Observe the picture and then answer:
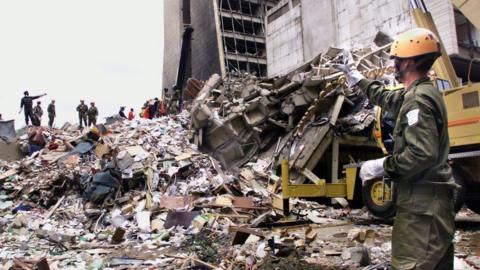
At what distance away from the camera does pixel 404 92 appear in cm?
208

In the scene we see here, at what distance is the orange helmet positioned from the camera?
6.65ft

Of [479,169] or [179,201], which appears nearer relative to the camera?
[479,169]

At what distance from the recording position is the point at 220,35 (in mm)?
33188

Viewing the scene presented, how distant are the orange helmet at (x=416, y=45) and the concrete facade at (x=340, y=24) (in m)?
18.1

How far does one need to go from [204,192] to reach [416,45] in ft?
24.1

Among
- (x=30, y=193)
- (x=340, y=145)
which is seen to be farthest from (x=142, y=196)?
(x=340, y=145)

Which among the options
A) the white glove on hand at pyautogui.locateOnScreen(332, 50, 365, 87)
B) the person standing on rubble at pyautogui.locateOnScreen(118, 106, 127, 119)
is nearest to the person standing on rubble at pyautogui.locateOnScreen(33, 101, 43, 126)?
the person standing on rubble at pyautogui.locateOnScreen(118, 106, 127, 119)

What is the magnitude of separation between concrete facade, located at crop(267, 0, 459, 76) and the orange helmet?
18.1 metres

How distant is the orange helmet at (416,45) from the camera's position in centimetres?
203

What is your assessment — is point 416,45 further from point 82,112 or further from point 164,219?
point 82,112

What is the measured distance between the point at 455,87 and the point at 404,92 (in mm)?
5021

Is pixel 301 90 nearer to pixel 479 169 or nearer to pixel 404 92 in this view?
pixel 479 169

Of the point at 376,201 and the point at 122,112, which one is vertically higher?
the point at 122,112

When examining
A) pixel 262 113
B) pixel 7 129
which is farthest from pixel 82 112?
pixel 262 113
